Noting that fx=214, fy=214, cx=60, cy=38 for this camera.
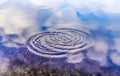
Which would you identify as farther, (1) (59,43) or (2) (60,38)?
(2) (60,38)

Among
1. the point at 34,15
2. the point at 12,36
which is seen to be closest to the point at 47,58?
the point at 12,36

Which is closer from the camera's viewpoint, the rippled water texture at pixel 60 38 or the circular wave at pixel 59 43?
the rippled water texture at pixel 60 38

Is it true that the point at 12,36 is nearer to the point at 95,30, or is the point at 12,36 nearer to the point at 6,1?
the point at 95,30

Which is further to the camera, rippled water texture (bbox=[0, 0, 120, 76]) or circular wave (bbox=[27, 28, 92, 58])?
circular wave (bbox=[27, 28, 92, 58])

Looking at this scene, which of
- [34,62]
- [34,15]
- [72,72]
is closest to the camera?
[72,72]
